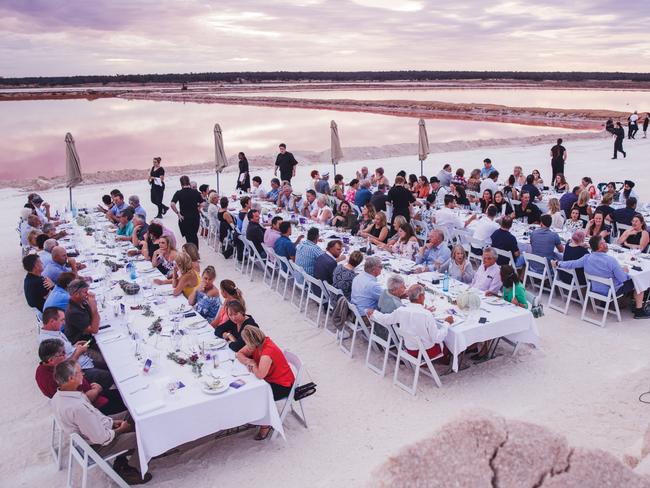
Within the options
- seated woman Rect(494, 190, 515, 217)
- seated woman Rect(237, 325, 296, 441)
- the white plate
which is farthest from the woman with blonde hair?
the white plate

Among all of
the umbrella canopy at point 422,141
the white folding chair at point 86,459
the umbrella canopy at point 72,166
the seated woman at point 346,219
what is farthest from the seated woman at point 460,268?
the umbrella canopy at point 72,166

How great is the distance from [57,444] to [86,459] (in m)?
1.36

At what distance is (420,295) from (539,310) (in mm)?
1964

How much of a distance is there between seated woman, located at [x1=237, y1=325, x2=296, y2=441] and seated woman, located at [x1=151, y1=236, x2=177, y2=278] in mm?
3765

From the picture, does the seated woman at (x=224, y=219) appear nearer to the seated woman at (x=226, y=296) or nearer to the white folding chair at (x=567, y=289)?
the seated woman at (x=226, y=296)

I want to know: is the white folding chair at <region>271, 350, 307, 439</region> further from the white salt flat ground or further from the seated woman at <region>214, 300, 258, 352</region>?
the seated woman at <region>214, 300, 258, 352</region>

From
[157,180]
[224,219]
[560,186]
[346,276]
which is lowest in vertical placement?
[346,276]

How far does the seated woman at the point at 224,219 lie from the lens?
462 inches

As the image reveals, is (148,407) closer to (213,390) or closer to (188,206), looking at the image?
(213,390)

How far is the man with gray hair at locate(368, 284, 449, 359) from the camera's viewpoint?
6473 millimetres

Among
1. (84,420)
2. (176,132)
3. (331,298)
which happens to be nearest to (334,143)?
(331,298)

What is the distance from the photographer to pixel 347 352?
786cm

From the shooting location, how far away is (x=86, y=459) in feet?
15.7

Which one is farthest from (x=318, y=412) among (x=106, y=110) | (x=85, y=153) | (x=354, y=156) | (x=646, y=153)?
(x=106, y=110)
